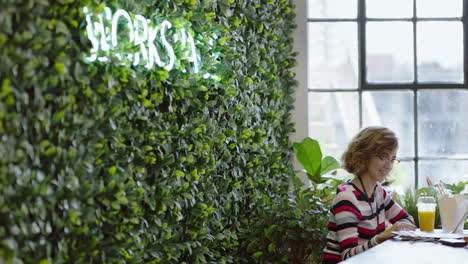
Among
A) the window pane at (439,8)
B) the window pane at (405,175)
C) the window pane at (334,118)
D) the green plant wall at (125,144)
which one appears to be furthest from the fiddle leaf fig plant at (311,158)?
the window pane at (439,8)

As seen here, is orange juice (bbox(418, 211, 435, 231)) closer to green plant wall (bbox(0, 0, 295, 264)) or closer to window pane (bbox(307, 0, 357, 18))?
green plant wall (bbox(0, 0, 295, 264))

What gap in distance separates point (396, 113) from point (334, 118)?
49 cm

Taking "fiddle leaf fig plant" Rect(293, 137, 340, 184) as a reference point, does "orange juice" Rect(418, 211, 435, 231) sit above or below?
below

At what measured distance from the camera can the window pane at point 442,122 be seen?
5.03 meters

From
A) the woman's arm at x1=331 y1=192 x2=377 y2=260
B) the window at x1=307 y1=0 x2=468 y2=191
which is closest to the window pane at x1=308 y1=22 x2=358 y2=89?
the window at x1=307 y1=0 x2=468 y2=191

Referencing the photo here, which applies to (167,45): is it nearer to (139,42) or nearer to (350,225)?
(139,42)

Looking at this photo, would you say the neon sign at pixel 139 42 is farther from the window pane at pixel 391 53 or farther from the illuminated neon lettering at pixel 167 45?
the window pane at pixel 391 53

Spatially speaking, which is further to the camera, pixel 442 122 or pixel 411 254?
pixel 442 122

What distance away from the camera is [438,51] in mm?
5012

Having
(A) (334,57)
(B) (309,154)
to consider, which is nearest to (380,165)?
(B) (309,154)

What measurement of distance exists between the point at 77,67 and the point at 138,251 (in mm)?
777

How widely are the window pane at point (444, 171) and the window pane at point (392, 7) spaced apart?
1167 millimetres

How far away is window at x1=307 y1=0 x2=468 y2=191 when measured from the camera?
5.01 metres

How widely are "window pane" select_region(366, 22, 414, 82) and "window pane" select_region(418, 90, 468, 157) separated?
242 mm
